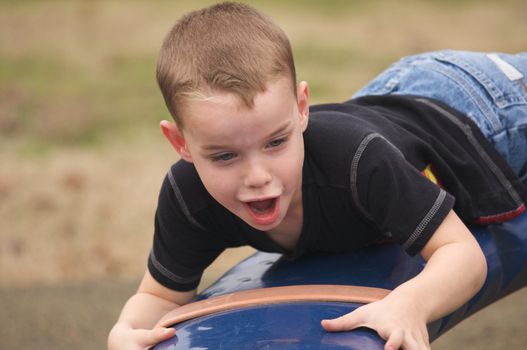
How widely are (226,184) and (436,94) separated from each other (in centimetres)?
81

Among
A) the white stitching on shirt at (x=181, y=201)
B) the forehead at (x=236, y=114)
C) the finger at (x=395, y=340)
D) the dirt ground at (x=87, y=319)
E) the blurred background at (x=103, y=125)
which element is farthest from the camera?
the blurred background at (x=103, y=125)

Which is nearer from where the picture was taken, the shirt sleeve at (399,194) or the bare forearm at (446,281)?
the bare forearm at (446,281)

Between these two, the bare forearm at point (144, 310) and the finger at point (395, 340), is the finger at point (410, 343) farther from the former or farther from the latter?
the bare forearm at point (144, 310)

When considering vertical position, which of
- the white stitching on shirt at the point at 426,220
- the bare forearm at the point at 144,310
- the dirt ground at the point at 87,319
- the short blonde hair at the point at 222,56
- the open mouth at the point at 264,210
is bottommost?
the dirt ground at the point at 87,319

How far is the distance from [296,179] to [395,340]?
1.25 feet

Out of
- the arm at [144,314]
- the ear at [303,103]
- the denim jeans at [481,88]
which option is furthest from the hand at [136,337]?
the denim jeans at [481,88]

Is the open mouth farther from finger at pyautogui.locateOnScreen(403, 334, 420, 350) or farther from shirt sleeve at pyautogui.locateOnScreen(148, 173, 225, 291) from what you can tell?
finger at pyautogui.locateOnScreen(403, 334, 420, 350)

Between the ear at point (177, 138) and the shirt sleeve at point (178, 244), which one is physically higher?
the ear at point (177, 138)

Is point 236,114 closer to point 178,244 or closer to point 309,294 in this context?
point 309,294

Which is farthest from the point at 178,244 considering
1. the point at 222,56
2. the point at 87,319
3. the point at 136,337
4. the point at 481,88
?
the point at 87,319

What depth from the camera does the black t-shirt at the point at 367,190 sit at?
1558 millimetres

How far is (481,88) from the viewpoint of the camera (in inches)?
82.0

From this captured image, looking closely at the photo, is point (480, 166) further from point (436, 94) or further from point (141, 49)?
point (141, 49)

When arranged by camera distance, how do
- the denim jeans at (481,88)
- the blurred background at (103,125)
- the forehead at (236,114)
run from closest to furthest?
the forehead at (236,114), the denim jeans at (481,88), the blurred background at (103,125)
